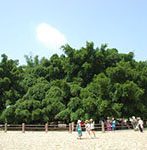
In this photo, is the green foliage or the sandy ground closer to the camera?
the sandy ground

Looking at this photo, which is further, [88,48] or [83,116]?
[88,48]

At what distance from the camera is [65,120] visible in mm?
42875

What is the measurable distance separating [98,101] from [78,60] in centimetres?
683

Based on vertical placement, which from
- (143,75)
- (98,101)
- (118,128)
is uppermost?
(143,75)

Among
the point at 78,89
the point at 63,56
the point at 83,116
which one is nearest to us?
the point at 83,116

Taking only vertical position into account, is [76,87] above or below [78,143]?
above

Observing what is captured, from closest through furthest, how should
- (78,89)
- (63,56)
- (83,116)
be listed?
(83,116) < (78,89) < (63,56)

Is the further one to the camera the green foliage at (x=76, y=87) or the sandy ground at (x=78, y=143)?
the green foliage at (x=76, y=87)

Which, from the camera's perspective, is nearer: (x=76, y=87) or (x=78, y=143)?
(x=78, y=143)

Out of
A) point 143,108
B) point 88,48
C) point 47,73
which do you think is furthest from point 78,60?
point 143,108

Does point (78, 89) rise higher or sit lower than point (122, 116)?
higher

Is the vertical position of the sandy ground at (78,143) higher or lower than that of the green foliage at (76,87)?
lower

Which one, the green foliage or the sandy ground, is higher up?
the green foliage

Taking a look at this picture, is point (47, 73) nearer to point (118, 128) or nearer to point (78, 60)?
point (78, 60)
